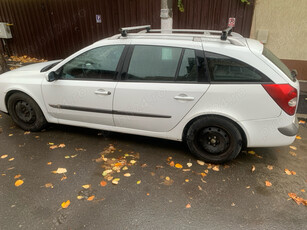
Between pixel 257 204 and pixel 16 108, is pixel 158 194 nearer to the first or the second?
pixel 257 204

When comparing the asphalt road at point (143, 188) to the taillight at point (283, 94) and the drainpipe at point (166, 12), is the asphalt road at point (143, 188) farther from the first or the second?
the drainpipe at point (166, 12)

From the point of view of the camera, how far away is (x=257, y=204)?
2609 millimetres

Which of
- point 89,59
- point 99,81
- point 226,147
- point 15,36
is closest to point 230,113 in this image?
point 226,147

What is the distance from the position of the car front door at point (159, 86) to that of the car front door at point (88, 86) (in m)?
0.17

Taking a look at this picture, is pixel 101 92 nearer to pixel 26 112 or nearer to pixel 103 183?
pixel 103 183

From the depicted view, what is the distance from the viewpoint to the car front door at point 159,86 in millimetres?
2982

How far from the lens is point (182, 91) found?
2988mm

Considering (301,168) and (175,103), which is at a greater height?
(175,103)

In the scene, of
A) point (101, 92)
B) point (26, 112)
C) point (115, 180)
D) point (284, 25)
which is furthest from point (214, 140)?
point (284, 25)

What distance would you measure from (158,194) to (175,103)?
44.5 inches

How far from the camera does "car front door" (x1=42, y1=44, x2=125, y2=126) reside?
10.9 ft

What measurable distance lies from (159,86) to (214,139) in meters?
1.00

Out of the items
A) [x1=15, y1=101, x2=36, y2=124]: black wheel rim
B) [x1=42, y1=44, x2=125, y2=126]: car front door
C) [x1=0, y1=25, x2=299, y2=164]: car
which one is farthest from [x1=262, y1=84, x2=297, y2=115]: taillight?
[x1=15, y1=101, x2=36, y2=124]: black wheel rim

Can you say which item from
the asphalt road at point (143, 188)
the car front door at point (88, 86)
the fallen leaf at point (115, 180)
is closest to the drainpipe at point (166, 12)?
the car front door at point (88, 86)
